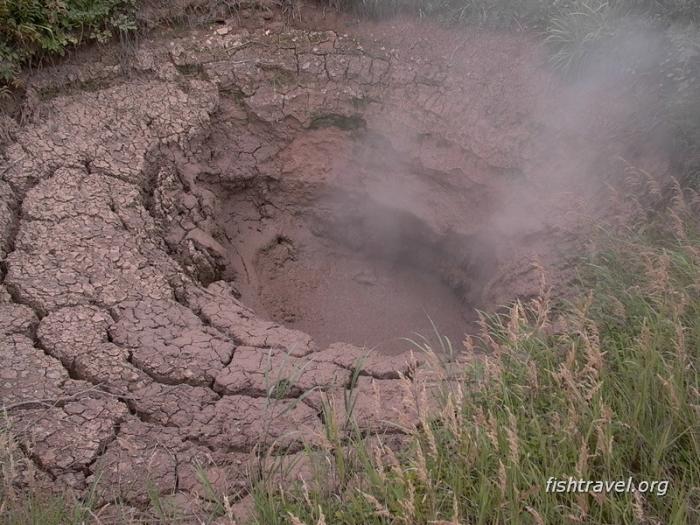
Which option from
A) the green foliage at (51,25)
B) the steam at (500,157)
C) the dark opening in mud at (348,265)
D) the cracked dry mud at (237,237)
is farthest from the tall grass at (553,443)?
the green foliage at (51,25)

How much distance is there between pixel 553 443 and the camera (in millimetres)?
2076

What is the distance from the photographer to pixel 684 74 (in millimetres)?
3439

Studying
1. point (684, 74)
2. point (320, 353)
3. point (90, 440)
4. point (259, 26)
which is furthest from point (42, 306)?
point (684, 74)

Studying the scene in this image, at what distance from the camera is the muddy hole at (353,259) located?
3967mm

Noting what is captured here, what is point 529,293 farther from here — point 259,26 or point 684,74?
point 259,26

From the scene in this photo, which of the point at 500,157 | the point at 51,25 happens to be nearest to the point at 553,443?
the point at 500,157

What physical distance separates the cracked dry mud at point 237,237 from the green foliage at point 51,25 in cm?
16

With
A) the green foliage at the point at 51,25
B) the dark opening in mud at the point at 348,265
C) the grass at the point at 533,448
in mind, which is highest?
the green foliage at the point at 51,25

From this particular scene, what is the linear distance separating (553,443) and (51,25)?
10.8 feet

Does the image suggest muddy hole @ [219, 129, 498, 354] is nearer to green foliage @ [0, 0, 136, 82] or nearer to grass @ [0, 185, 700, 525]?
green foliage @ [0, 0, 136, 82]

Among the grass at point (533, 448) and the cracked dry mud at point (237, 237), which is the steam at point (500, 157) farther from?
the grass at point (533, 448)

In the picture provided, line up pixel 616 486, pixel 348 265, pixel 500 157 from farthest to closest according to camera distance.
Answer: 1. pixel 348 265
2. pixel 500 157
3. pixel 616 486

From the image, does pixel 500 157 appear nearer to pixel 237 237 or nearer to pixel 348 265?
pixel 348 265

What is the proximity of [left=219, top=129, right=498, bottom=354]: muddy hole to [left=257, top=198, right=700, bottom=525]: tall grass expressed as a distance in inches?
59.6
